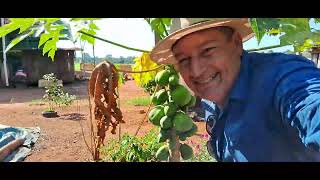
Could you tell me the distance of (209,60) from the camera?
103 cm

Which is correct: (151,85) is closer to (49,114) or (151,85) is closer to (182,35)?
(182,35)

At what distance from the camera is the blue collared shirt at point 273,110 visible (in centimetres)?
86

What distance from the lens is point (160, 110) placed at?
50.9 inches

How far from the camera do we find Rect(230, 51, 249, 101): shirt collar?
103cm

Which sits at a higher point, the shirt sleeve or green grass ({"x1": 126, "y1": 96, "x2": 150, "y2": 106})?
the shirt sleeve

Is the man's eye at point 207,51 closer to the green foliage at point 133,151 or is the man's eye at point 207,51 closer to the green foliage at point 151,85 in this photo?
the green foliage at point 151,85

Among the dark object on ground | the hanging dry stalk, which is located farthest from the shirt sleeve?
the dark object on ground

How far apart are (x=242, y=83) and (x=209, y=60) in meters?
0.10

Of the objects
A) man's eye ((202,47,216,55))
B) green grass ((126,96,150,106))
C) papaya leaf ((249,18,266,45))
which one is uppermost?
papaya leaf ((249,18,266,45))

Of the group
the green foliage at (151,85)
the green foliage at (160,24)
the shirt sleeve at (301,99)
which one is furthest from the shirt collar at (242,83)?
the green foliage at (151,85)

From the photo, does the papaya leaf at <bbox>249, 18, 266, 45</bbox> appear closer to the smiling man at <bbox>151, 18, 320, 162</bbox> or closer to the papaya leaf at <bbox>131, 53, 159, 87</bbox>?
the smiling man at <bbox>151, 18, 320, 162</bbox>

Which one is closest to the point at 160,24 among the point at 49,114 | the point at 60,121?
the point at 60,121

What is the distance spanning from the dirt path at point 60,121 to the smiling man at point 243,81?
10.8 ft
